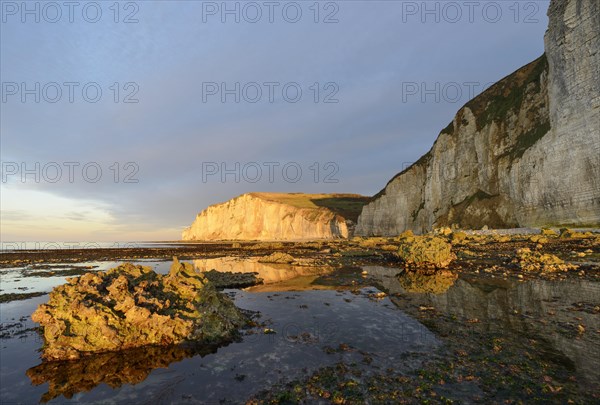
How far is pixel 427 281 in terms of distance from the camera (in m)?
18.9

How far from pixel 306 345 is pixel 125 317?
5.88 metres

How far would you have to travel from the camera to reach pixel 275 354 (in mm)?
8398

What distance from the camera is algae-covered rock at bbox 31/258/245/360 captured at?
8867 millimetres

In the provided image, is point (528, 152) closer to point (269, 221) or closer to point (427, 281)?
point (427, 281)

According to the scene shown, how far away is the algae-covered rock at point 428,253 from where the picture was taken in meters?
23.2

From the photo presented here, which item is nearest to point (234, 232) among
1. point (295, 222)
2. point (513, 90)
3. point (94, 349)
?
point (295, 222)

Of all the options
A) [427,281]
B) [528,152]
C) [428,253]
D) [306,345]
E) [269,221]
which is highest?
[528,152]

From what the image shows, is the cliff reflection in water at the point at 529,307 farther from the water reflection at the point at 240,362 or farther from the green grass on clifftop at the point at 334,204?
the green grass on clifftop at the point at 334,204

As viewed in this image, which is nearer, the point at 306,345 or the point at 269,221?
the point at 306,345

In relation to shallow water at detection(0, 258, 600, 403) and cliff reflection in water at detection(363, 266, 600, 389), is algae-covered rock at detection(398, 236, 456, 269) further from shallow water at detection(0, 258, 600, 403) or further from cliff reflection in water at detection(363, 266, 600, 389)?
shallow water at detection(0, 258, 600, 403)

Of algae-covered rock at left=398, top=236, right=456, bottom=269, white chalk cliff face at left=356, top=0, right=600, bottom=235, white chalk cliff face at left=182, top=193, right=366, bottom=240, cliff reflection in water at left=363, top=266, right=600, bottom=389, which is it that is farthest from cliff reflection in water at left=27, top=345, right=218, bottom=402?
white chalk cliff face at left=182, top=193, right=366, bottom=240

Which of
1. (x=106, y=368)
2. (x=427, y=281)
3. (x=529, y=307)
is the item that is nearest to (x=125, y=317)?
(x=106, y=368)

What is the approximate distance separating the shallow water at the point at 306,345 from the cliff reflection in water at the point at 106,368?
0.03 metres

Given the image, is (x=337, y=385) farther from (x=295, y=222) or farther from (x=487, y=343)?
(x=295, y=222)
